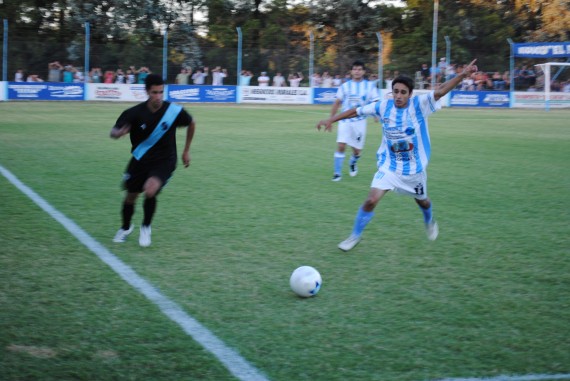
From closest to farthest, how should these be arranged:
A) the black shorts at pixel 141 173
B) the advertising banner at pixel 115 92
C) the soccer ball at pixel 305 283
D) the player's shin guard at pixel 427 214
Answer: the soccer ball at pixel 305 283 < the black shorts at pixel 141 173 < the player's shin guard at pixel 427 214 < the advertising banner at pixel 115 92

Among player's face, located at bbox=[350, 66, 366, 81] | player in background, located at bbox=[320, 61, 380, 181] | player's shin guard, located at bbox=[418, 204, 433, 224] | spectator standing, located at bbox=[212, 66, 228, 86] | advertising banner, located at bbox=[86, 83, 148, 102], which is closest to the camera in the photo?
player's shin guard, located at bbox=[418, 204, 433, 224]

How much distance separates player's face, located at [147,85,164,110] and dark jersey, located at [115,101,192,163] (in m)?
0.06

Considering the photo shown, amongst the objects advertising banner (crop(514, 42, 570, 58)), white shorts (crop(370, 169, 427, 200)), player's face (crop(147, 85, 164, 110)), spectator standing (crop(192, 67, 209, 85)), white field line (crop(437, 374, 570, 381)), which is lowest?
white field line (crop(437, 374, 570, 381))

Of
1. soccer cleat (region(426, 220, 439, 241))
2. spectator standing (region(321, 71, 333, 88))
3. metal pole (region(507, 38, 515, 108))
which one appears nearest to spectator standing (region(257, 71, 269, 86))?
spectator standing (region(321, 71, 333, 88))

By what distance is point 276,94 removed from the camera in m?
36.1

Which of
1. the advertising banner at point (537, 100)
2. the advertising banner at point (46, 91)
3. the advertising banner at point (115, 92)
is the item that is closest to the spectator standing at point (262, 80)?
the advertising banner at point (115, 92)

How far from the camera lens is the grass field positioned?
390 cm

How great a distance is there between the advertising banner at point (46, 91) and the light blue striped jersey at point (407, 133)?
2784 centimetres

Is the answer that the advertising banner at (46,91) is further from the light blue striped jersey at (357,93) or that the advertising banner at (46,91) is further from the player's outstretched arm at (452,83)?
the player's outstretched arm at (452,83)

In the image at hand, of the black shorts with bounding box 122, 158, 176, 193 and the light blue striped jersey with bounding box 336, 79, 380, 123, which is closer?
the black shorts with bounding box 122, 158, 176, 193

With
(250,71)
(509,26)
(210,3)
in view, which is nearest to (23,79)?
(250,71)

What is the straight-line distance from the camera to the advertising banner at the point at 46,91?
31.1m

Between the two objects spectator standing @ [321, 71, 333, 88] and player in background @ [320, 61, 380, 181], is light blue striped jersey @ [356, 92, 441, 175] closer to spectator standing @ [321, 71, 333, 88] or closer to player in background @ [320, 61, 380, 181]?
player in background @ [320, 61, 380, 181]

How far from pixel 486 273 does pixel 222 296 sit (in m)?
2.22
